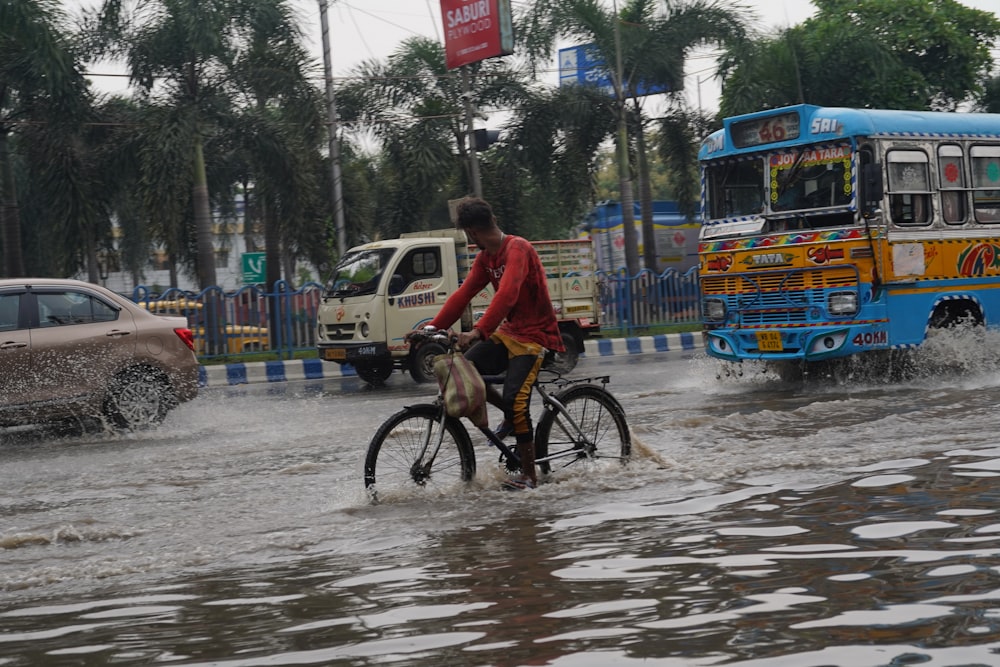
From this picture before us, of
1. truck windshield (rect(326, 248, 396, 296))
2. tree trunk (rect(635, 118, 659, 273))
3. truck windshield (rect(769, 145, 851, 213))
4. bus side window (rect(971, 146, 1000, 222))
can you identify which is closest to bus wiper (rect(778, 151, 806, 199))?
truck windshield (rect(769, 145, 851, 213))

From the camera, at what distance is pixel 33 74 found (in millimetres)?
22406

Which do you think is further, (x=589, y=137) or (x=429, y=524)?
(x=589, y=137)

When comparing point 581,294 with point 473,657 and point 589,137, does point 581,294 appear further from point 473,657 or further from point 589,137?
point 473,657

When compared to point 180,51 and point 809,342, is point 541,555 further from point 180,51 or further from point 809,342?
point 180,51

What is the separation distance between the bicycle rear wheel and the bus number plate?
17.5 ft

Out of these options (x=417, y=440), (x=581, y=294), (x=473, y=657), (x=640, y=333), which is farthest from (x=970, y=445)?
(x=640, y=333)

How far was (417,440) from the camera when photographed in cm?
693

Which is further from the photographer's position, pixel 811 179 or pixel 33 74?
pixel 33 74

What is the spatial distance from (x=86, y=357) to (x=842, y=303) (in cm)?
713

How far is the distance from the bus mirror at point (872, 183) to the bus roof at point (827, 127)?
1.71 feet

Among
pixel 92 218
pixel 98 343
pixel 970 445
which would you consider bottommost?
pixel 970 445

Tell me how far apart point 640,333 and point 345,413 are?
1384 centimetres

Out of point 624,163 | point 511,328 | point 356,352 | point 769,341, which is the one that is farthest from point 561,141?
point 511,328

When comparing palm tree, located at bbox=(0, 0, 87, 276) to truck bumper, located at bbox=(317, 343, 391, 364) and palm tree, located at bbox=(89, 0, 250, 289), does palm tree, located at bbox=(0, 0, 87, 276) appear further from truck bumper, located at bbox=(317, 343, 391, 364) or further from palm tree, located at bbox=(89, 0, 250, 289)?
truck bumper, located at bbox=(317, 343, 391, 364)
